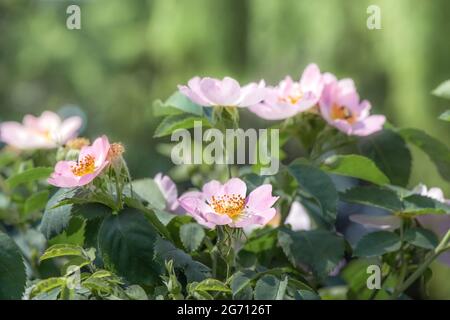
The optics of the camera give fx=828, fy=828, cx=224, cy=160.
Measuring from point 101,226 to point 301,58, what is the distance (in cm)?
360

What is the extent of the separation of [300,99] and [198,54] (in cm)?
350

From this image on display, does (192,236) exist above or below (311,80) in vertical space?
below

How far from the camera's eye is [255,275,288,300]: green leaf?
0.57m

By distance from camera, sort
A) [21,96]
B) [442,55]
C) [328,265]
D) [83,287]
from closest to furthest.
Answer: [83,287], [328,265], [442,55], [21,96]

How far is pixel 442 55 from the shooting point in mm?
3422

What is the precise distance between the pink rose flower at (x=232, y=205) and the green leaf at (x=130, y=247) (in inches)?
1.5

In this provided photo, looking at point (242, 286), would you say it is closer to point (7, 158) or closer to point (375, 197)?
point (375, 197)

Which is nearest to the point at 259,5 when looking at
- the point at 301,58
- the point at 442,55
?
the point at 301,58

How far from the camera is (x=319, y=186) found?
72 centimetres

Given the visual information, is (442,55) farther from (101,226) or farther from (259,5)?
(101,226)

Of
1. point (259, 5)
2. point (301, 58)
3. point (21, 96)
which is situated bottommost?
point (21, 96)

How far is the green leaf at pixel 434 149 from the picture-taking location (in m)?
0.84

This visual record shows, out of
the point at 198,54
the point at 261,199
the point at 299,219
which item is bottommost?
the point at 198,54

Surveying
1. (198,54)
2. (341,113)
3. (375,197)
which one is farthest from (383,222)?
(198,54)
